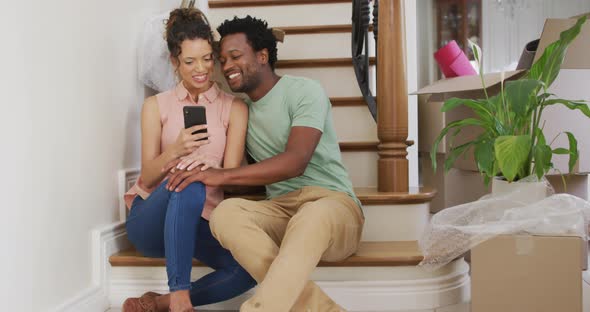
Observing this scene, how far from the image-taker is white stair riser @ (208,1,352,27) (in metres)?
3.18

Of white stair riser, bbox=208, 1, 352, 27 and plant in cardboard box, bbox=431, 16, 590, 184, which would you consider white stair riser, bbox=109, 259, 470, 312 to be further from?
white stair riser, bbox=208, 1, 352, 27

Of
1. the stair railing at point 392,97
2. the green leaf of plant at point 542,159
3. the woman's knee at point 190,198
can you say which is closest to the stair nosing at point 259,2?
the stair railing at point 392,97

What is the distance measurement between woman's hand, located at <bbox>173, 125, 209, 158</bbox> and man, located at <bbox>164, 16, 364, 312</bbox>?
75 millimetres

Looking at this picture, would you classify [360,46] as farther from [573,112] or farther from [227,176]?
[227,176]

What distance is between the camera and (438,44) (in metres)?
7.00

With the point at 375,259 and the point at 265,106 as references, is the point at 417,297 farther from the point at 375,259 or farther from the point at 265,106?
the point at 265,106

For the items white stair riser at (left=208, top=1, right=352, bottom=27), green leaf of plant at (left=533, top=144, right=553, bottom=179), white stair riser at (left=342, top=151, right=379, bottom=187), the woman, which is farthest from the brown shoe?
white stair riser at (left=208, top=1, right=352, bottom=27)

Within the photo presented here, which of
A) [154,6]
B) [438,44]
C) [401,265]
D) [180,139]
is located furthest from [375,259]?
[438,44]

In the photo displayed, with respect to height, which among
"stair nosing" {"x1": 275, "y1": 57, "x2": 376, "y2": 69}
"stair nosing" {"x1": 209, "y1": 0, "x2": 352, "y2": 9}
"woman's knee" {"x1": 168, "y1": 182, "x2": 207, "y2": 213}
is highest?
"stair nosing" {"x1": 209, "y1": 0, "x2": 352, "y2": 9}

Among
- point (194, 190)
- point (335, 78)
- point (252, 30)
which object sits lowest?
point (194, 190)

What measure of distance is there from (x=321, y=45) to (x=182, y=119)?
1205mm

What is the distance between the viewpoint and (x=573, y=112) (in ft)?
7.41

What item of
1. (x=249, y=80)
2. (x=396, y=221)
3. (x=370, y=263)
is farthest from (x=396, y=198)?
(x=249, y=80)

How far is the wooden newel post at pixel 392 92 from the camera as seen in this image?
2162 mm
